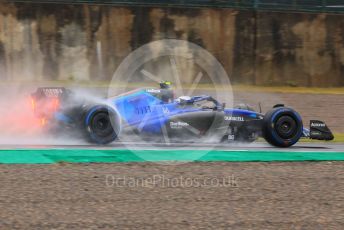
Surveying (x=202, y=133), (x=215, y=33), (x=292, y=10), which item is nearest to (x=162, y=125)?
(x=202, y=133)

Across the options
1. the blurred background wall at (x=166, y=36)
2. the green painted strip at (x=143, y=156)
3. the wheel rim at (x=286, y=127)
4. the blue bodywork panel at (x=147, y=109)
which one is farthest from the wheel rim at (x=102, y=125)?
the blurred background wall at (x=166, y=36)

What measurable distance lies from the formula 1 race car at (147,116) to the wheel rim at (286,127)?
2cm

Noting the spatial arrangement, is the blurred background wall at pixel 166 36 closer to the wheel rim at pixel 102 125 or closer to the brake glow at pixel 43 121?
the brake glow at pixel 43 121

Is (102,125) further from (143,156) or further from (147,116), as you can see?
(143,156)

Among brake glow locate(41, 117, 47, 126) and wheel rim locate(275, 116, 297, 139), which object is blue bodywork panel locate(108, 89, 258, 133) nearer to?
brake glow locate(41, 117, 47, 126)

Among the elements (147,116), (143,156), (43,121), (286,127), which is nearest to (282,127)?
(286,127)

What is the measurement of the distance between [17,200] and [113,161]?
3.03 metres

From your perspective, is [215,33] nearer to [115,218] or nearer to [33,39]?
[33,39]

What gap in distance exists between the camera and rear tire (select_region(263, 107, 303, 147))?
11461 mm

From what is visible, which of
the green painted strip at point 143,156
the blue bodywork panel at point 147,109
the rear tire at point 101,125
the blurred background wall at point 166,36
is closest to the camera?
the green painted strip at point 143,156

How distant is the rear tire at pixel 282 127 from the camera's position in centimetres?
1146

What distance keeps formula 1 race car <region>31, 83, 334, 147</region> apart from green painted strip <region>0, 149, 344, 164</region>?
535mm

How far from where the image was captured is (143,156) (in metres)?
10.2

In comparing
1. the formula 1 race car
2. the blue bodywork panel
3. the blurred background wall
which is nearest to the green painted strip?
the formula 1 race car
